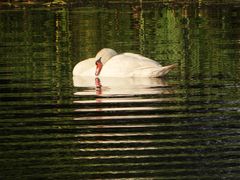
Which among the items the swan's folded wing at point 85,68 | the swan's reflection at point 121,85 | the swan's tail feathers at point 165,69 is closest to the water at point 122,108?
the swan's reflection at point 121,85

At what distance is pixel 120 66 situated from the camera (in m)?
18.0

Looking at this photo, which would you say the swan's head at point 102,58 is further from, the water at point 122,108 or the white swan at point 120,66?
the water at point 122,108

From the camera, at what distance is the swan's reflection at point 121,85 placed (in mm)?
15766

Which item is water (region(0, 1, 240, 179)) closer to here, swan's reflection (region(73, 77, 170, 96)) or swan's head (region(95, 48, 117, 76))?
swan's reflection (region(73, 77, 170, 96))

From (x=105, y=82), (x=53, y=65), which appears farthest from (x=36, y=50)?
(x=105, y=82)

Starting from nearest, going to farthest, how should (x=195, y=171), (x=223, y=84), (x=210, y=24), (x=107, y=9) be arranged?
(x=195, y=171) → (x=223, y=84) → (x=210, y=24) → (x=107, y=9)

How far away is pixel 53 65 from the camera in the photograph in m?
18.7

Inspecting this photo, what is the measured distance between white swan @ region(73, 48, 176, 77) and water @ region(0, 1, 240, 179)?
0.21 m

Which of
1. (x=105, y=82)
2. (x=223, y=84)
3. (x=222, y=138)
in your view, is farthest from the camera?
(x=105, y=82)

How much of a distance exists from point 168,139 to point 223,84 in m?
4.14

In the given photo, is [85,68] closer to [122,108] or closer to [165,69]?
[165,69]

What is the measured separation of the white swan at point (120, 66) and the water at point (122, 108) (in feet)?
0.68

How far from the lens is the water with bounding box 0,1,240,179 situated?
10.7 metres

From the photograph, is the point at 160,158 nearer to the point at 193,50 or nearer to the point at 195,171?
the point at 195,171
